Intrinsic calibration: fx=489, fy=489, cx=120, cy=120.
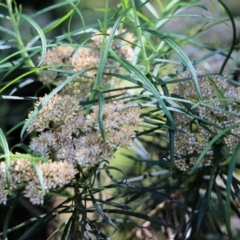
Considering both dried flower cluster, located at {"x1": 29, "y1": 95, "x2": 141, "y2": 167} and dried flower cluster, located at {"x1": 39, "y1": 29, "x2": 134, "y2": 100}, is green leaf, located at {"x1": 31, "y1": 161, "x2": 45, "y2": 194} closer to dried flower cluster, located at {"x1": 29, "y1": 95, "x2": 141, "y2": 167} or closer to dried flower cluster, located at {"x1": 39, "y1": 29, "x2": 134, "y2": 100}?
dried flower cluster, located at {"x1": 29, "y1": 95, "x2": 141, "y2": 167}

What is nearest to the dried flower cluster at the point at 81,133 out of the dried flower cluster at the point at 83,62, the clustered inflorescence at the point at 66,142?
the clustered inflorescence at the point at 66,142

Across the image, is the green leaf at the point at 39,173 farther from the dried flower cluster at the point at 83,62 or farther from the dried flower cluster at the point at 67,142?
the dried flower cluster at the point at 83,62

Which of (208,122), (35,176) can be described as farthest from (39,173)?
(208,122)

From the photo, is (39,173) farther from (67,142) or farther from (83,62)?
(83,62)

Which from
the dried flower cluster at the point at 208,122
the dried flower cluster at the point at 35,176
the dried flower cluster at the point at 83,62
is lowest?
the dried flower cluster at the point at 208,122

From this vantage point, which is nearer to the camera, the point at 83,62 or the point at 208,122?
the point at 208,122

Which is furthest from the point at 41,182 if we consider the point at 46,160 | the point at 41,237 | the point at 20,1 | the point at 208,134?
the point at 20,1
